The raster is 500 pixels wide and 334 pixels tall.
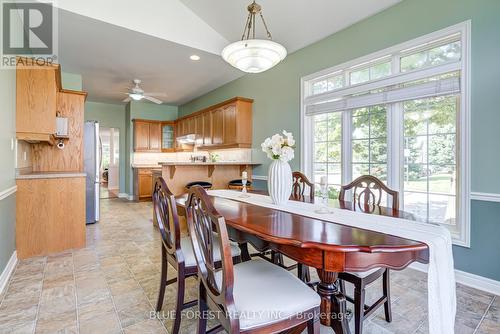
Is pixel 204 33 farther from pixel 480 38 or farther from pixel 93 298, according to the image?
pixel 93 298

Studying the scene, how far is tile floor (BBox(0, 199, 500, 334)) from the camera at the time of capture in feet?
5.84

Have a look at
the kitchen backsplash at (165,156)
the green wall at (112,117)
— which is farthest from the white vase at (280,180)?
the green wall at (112,117)

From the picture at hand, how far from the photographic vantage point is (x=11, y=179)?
273 cm

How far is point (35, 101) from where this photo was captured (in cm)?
300

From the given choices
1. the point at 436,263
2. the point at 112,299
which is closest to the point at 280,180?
the point at 436,263

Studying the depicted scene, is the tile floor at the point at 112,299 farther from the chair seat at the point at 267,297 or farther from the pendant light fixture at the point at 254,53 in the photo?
the pendant light fixture at the point at 254,53

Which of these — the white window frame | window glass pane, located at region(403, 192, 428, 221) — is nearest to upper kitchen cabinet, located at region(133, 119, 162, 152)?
the white window frame

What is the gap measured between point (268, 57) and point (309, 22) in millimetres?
1586

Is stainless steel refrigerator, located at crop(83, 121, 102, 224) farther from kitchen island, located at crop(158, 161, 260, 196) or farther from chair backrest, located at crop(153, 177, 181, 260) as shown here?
chair backrest, located at crop(153, 177, 181, 260)

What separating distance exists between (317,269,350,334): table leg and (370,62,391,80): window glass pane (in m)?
2.64

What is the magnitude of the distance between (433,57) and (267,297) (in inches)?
116

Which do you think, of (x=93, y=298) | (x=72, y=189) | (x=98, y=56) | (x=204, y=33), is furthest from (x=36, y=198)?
(x=204, y=33)

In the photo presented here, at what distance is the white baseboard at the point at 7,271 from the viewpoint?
226 centimetres

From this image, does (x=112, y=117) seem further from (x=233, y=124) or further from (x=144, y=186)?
(x=233, y=124)
